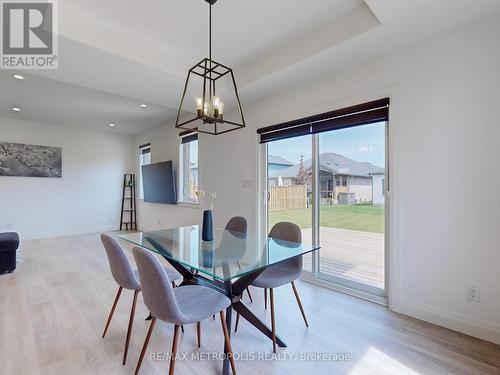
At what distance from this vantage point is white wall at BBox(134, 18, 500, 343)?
1963 mm

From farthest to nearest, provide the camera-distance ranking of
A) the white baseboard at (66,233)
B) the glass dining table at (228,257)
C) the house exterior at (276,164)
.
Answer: the white baseboard at (66,233) < the house exterior at (276,164) < the glass dining table at (228,257)

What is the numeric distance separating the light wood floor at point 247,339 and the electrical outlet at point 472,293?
30 cm

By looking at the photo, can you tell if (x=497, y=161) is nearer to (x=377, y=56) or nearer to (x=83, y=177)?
(x=377, y=56)

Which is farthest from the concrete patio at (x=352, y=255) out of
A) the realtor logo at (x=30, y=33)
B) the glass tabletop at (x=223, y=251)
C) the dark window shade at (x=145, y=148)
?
the dark window shade at (x=145, y=148)

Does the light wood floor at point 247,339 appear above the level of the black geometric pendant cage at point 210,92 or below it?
below

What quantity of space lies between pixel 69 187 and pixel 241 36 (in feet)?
19.6

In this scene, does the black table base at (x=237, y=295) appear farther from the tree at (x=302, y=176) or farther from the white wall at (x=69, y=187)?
the white wall at (x=69, y=187)

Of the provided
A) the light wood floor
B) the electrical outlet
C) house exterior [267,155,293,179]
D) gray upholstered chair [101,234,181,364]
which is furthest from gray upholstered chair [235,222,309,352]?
A: the electrical outlet

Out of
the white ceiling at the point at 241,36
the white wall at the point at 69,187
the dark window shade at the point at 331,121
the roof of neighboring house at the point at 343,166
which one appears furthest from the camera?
the white wall at the point at 69,187

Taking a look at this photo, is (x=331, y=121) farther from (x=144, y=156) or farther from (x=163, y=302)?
(x=144, y=156)

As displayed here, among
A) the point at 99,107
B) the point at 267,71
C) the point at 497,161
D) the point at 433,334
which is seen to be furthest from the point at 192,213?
the point at 497,161

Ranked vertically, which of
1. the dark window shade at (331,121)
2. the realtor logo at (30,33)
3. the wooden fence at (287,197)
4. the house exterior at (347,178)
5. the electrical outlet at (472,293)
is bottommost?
the electrical outlet at (472,293)

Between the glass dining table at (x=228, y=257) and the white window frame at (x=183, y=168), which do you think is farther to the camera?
the white window frame at (x=183, y=168)

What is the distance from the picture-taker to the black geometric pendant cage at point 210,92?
1947 mm
